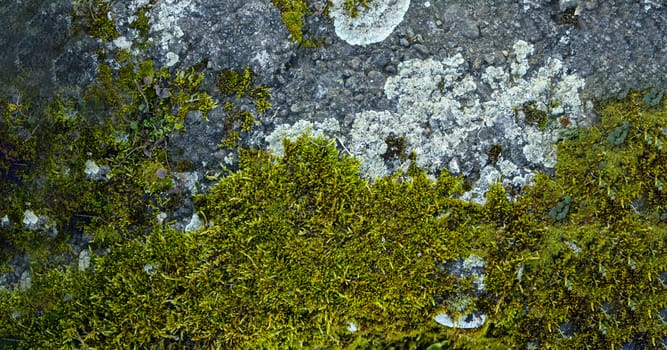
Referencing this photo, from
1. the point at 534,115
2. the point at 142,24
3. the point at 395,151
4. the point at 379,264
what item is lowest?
the point at 379,264

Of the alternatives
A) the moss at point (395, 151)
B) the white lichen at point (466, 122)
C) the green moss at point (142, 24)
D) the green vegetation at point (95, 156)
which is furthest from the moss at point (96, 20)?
the moss at point (395, 151)

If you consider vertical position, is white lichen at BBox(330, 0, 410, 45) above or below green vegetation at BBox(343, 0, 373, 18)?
below

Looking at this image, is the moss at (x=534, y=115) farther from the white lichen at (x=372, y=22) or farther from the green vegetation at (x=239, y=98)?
the green vegetation at (x=239, y=98)

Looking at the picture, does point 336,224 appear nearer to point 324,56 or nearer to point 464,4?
point 324,56

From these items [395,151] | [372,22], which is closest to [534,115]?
[395,151]

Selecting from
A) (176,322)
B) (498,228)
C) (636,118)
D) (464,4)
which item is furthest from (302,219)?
(636,118)

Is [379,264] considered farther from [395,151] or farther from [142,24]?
[142,24]

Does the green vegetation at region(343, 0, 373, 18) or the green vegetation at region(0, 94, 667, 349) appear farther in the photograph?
the green vegetation at region(343, 0, 373, 18)

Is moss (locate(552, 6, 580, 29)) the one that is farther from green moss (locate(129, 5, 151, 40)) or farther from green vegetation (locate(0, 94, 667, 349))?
green moss (locate(129, 5, 151, 40))

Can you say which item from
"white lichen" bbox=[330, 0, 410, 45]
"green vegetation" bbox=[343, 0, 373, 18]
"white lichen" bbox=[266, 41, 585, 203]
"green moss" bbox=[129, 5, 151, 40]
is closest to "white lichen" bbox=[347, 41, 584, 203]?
"white lichen" bbox=[266, 41, 585, 203]
